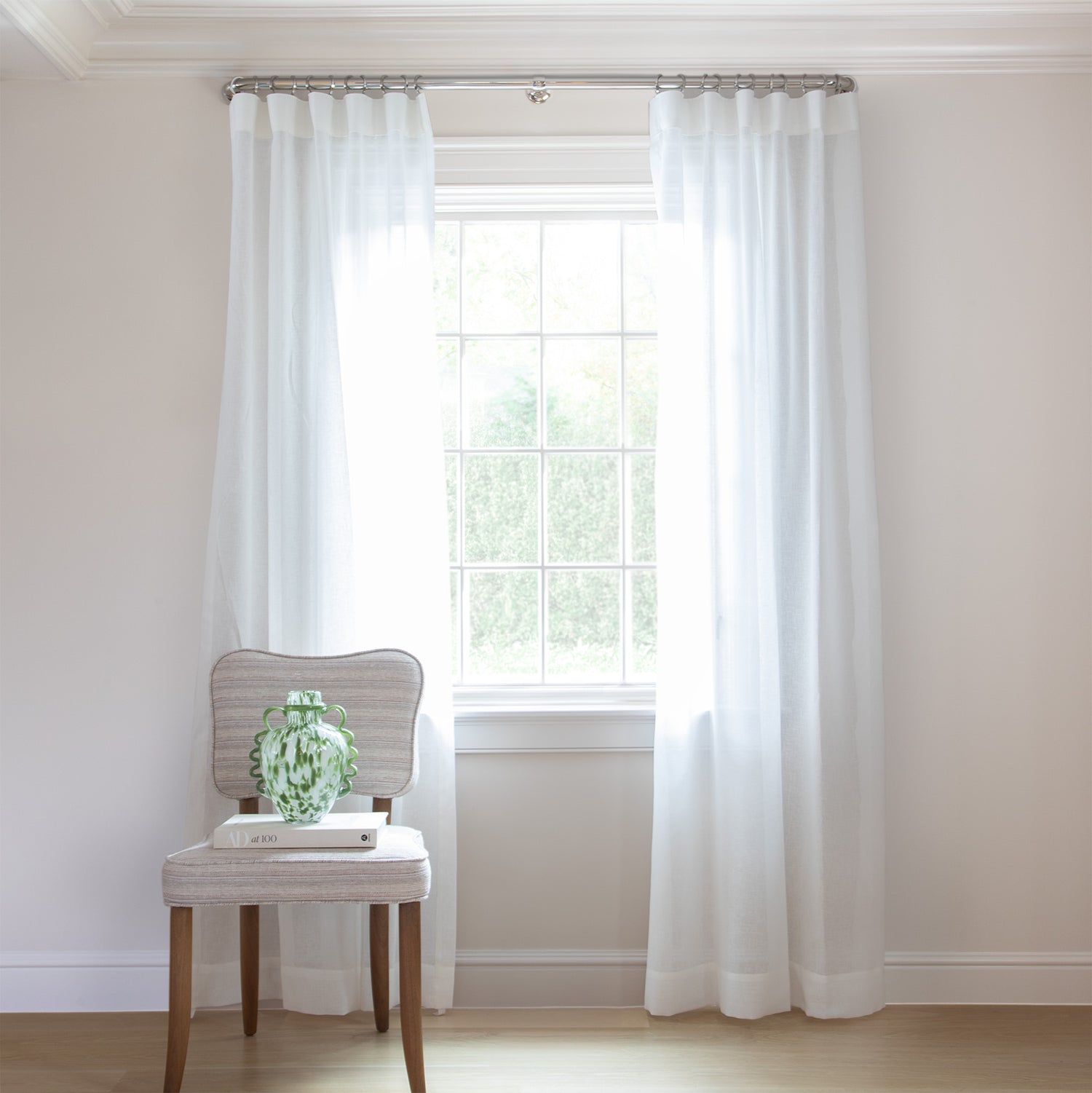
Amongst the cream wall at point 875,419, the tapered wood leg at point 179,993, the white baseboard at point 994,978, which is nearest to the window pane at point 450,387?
the cream wall at point 875,419

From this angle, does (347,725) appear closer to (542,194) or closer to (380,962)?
(380,962)

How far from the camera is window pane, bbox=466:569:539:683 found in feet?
9.04

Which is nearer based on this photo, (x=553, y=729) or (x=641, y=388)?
(x=553, y=729)

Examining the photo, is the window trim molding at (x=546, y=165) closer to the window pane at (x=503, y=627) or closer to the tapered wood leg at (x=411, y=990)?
the window pane at (x=503, y=627)

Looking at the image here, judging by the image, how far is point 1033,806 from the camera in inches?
102

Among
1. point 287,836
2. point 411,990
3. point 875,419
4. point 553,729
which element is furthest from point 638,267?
point 411,990

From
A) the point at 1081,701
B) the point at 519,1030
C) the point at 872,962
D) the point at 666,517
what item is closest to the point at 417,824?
the point at 519,1030

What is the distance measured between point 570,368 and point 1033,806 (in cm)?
181

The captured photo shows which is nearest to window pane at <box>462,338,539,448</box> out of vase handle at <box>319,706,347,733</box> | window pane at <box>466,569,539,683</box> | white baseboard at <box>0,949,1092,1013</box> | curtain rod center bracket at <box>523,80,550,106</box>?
window pane at <box>466,569,539,683</box>

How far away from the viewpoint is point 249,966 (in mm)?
2344

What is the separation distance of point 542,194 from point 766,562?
1.23m

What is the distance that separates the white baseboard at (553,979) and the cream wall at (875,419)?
110mm

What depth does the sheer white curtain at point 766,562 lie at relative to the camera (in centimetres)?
242

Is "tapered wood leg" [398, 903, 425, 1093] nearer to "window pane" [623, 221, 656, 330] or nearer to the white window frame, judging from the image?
the white window frame
